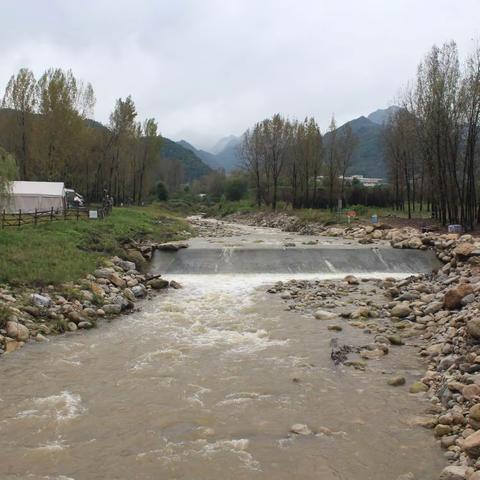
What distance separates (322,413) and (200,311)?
8349 millimetres

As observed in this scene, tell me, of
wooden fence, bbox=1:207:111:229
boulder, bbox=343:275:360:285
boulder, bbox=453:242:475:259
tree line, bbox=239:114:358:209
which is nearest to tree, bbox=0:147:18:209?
wooden fence, bbox=1:207:111:229

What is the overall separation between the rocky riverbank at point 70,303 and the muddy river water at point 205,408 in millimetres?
682

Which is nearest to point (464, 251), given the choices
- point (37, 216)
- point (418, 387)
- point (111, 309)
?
point (418, 387)

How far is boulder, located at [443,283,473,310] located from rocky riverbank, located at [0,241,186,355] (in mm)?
10324

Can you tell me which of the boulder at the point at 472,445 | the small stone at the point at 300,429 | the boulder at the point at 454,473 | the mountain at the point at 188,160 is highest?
the mountain at the point at 188,160

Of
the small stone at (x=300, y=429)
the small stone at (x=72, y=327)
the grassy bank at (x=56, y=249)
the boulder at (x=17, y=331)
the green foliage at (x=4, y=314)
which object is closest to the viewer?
the small stone at (x=300, y=429)

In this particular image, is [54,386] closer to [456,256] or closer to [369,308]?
[369,308]

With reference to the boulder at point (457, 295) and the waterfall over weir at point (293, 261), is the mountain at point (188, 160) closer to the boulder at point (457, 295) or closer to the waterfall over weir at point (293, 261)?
the waterfall over weir at point (293, 261)

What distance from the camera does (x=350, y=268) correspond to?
24938 mm

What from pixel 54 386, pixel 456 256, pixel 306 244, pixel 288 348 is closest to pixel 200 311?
pixel 288 348

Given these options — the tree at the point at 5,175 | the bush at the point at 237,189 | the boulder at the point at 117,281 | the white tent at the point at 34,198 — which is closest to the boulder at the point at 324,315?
the boulder at the point at 117,281

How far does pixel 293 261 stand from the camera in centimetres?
2561

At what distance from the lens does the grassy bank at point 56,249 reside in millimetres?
17562

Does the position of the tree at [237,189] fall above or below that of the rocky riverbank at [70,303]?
above
